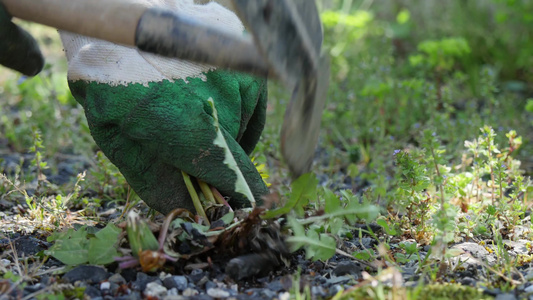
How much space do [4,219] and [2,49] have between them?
87 cm

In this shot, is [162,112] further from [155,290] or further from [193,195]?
[155,290]

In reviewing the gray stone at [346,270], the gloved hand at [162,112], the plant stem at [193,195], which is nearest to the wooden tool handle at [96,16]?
the gloved hand at [162,112]

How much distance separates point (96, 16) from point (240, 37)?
42 cm

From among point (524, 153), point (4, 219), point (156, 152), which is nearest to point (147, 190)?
point (156, 152)

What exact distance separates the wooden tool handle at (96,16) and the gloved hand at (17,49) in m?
0.18

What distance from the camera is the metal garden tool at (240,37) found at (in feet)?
5.45

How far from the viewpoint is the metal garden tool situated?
1.66 metres

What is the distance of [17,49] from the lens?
7.12 feet

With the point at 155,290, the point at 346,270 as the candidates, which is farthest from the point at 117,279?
the point at 346,270

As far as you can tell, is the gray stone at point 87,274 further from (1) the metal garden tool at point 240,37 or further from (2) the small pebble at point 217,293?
(1) the metal garden tool at point 240,37

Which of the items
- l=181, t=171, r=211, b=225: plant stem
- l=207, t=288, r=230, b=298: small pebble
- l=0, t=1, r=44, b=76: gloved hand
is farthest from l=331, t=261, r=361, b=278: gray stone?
l=0, t=1, r=44, b=76: gloved hand

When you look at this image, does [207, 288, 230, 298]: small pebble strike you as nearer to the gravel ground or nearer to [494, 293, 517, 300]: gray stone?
the gravel ground

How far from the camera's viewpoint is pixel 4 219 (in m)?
2.60

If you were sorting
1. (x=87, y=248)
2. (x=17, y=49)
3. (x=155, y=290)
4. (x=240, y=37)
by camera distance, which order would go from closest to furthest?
(x=240, y=37)
(x=155, y=290)
(x=87, y=248)
(x=17, y=49)
